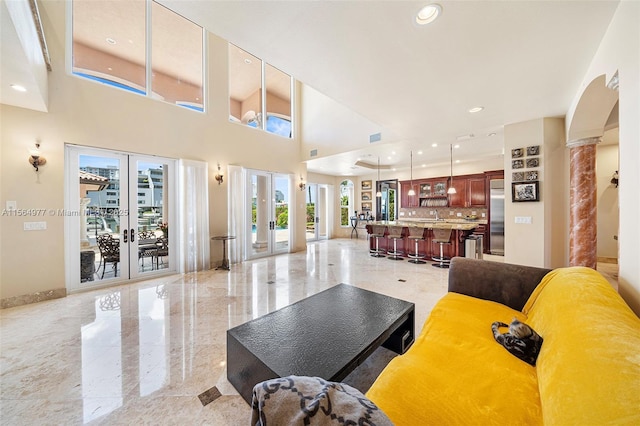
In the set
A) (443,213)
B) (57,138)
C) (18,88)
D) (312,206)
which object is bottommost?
(443,213)

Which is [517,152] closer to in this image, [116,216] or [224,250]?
[224,250]

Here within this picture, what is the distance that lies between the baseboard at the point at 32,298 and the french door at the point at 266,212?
11.3 feet

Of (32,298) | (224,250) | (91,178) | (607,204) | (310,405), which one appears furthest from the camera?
(607,204)

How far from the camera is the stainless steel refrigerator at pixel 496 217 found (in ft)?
22.7

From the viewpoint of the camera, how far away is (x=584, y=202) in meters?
3.78

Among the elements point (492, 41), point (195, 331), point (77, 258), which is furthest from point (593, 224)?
point (77, 258)

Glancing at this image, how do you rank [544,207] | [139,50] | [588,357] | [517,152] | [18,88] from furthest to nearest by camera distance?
[139,50] < [517,152] < [544,207] < [18,88] < [588,357]

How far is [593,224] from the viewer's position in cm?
373

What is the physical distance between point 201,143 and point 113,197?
79.4 inches

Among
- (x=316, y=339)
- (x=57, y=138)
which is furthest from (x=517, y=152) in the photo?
(x=57, y=138)

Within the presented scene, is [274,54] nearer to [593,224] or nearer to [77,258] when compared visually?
[77,258]

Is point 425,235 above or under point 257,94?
under

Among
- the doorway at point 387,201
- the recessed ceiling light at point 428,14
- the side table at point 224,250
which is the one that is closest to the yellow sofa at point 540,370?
the recessed ceiling light at point 428,14

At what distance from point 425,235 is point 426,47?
467cm
